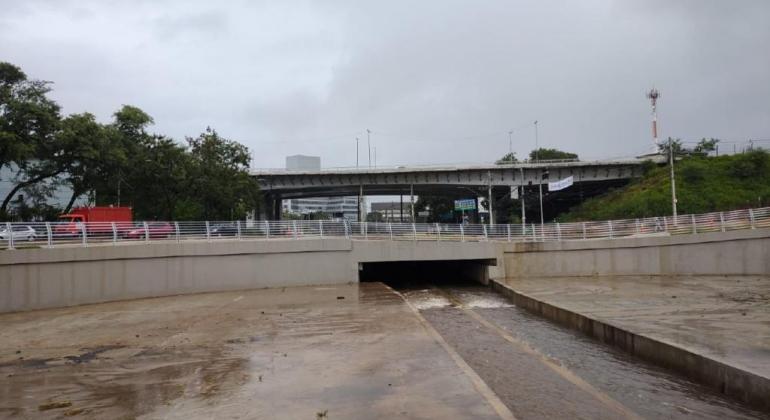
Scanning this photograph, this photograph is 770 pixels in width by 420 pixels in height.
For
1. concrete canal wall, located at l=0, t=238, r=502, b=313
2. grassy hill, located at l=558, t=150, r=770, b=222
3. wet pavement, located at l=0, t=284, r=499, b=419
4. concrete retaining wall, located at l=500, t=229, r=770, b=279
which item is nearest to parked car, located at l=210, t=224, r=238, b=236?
concrete canal wall, located at l=0, t=238, r=502, b=313

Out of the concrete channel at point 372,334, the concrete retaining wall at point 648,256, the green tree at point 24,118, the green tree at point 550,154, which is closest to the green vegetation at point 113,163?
the green tree at point 24,118

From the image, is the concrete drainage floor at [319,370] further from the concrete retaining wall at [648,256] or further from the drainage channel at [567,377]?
the concrete retaining wall at [648,256]

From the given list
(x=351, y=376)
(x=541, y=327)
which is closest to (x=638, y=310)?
(x=541, y=327)

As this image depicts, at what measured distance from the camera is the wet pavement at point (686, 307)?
10125mm

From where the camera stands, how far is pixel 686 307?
16281 millimetres

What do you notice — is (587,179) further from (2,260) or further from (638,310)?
(2,260)

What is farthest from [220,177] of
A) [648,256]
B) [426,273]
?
[648,256]

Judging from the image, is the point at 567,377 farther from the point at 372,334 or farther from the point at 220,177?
the point at 220,177

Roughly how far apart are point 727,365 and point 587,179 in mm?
63837

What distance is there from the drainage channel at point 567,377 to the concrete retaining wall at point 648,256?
13981 mm

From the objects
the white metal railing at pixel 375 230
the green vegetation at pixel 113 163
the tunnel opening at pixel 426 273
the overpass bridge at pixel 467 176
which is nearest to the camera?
the white metal railing at pixel 375 230

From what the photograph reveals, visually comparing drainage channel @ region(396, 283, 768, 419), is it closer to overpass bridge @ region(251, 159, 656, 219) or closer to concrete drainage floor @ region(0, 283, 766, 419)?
concrete drainage floor @ region(0, 283, 766, 419)

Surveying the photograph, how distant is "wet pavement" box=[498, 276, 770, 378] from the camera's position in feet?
33.2

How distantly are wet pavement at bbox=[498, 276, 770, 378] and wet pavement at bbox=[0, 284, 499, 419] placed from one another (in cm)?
477
